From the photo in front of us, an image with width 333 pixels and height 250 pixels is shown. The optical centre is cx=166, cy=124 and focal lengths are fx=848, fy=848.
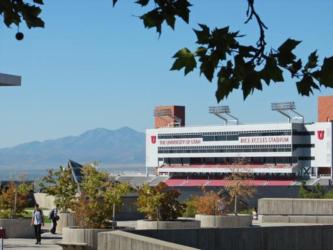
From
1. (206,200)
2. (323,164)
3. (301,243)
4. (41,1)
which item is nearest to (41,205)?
(206,200)

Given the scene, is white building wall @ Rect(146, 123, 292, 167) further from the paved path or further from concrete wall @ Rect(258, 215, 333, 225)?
the paved path

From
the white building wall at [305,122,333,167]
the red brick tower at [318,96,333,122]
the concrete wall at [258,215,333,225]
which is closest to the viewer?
the concrete wall at [258,215,333,225]

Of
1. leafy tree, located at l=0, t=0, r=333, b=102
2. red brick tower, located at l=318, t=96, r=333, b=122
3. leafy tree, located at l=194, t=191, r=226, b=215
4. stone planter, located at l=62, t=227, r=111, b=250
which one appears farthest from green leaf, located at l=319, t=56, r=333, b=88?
red brick tower, located at l=318, t=96, r=333, b=122

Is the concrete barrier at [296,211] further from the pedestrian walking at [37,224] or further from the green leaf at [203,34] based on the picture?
the green leaf at [203,34]

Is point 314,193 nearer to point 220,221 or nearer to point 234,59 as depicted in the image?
point 220,221

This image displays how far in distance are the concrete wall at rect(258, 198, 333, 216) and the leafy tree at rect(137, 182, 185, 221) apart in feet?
17.6

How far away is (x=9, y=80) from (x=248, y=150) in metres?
110

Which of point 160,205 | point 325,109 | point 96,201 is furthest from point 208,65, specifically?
point 325,109

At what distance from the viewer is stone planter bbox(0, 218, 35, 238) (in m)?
29.9

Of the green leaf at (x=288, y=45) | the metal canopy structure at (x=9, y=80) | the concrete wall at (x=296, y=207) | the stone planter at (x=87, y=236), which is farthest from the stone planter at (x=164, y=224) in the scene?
the metal canopy structure at (x=9, y=80)

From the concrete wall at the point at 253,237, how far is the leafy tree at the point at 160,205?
24.5 feet

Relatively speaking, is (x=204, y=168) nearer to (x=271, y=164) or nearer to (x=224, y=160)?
(x=224, y=160)

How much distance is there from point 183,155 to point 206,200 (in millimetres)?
137801

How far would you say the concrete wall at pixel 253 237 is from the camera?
59.7 ft
